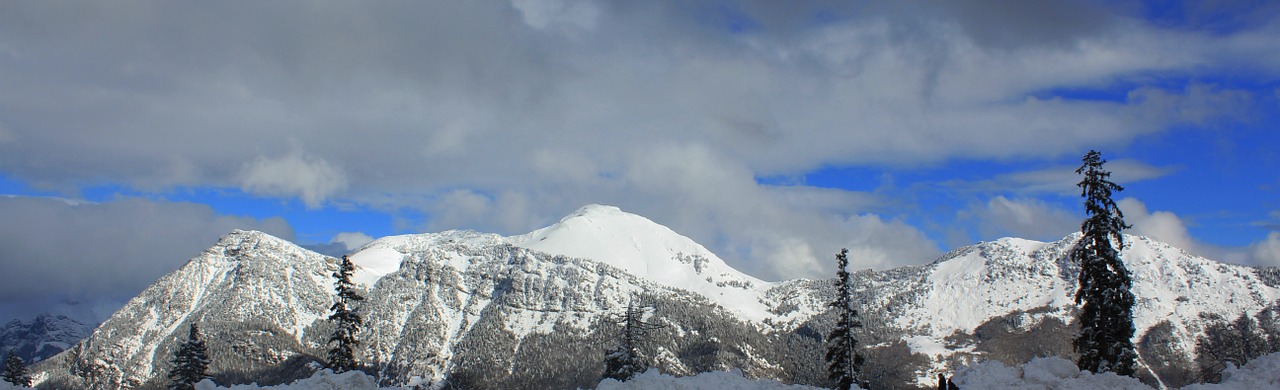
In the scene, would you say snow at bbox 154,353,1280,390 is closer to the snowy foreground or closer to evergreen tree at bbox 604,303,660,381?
the snowy foreground

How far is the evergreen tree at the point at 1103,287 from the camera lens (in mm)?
32312

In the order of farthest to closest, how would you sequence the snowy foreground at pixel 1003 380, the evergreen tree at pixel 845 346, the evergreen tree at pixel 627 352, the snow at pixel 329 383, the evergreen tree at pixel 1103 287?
the evergreen tree at pixel 627 352, the evergreen tree at pixel 845 346, the evergreen tree at pixel 1103 287, the snow at pixel 329 383, the snowy foreground at pixel 1003 380

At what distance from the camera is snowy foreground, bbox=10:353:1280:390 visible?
18328 millimetres

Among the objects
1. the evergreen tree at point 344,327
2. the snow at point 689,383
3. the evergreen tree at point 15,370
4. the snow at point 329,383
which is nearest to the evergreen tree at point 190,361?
the evergreen tree at point 344,327

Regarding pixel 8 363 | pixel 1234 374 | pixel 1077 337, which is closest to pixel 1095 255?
pixel 1077 337

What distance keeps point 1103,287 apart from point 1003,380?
57.6 ft

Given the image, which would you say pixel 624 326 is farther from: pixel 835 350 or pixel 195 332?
pixel 195 332

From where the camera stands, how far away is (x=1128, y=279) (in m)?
33.0

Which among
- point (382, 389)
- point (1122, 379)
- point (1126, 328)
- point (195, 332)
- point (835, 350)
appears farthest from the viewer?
point (195, 332)

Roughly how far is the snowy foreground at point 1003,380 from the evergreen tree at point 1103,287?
538 inches

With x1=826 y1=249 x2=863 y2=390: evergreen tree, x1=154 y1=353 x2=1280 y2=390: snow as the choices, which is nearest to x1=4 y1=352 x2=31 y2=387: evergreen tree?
x1=154 y1=353 x2=1280 y2=390: snow

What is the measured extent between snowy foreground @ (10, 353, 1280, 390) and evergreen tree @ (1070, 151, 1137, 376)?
44.8ft

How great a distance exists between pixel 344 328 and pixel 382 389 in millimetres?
27961

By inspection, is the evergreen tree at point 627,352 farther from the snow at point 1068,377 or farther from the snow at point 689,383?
the snow at point 1068,377
